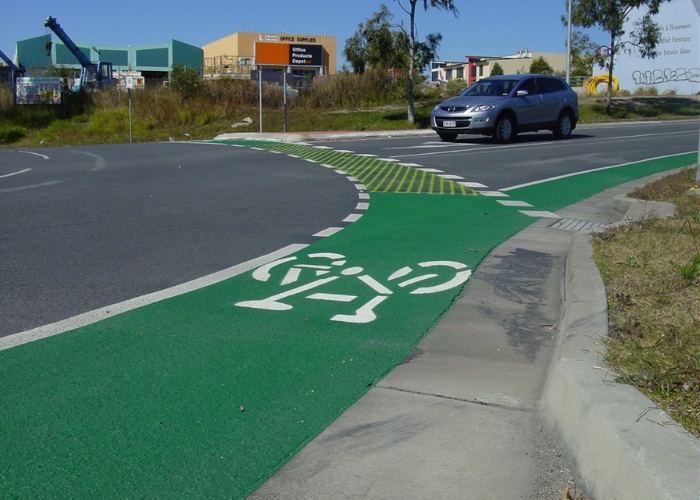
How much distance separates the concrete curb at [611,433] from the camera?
255 centimetres

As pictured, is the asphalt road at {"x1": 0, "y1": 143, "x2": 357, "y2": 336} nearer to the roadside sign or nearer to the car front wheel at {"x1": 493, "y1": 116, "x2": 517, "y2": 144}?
the car front wheel at {"x1": 493, "y1": 116, "x2": 517, "y2": 144}

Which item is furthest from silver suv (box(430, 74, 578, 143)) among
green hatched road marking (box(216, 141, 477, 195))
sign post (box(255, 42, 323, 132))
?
sign post (box(255, 42, 323, 132))

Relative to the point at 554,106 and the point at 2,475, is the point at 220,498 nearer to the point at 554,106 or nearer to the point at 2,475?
the point at 2,475

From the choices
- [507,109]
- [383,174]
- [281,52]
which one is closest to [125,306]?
[383,174]

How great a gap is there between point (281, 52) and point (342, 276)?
8365 cm

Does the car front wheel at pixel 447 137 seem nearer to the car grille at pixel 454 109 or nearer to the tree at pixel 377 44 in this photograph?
the car grille at pixel 454 109

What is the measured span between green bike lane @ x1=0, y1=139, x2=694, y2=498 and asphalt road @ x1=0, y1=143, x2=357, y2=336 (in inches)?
25.4

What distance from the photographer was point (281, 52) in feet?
284

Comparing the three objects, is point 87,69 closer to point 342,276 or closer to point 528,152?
point 528,152

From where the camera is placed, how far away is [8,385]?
3986 millimetres

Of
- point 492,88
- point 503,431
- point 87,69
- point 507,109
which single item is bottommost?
point 503,431

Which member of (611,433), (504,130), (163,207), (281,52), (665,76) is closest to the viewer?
(611,433)

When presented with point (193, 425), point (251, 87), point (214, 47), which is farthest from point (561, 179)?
point (214, 47)

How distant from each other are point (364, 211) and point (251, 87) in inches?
1288
